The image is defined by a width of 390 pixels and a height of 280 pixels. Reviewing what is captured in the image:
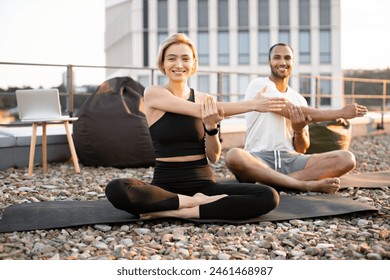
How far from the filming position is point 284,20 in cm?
3159

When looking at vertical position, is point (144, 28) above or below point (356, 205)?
above

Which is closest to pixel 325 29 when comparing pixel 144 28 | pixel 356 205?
pixel 144 28

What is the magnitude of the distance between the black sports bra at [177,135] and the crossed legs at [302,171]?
2.60 feet

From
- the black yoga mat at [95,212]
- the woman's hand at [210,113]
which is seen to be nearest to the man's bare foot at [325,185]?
the black yoga mat at [95,212]

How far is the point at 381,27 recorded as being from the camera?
3.93 metres

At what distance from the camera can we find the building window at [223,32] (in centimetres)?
3183

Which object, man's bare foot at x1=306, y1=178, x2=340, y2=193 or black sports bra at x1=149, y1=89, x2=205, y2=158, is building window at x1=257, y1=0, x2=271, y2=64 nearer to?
man's bare foot at x1=306, y1=178, x2=340, y2=193

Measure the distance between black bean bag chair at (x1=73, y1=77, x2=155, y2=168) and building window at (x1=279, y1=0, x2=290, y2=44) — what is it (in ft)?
91.5

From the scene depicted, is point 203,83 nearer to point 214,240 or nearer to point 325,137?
point 325,137

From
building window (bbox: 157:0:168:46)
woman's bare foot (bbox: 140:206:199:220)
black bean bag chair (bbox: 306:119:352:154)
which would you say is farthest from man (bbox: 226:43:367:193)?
building window (bbox: 157:0:168:46)

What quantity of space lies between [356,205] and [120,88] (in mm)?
2872

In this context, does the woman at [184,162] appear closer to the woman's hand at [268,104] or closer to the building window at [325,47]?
the woman's hand at [268,104]

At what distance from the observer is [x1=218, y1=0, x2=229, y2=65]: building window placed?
1253 inches
